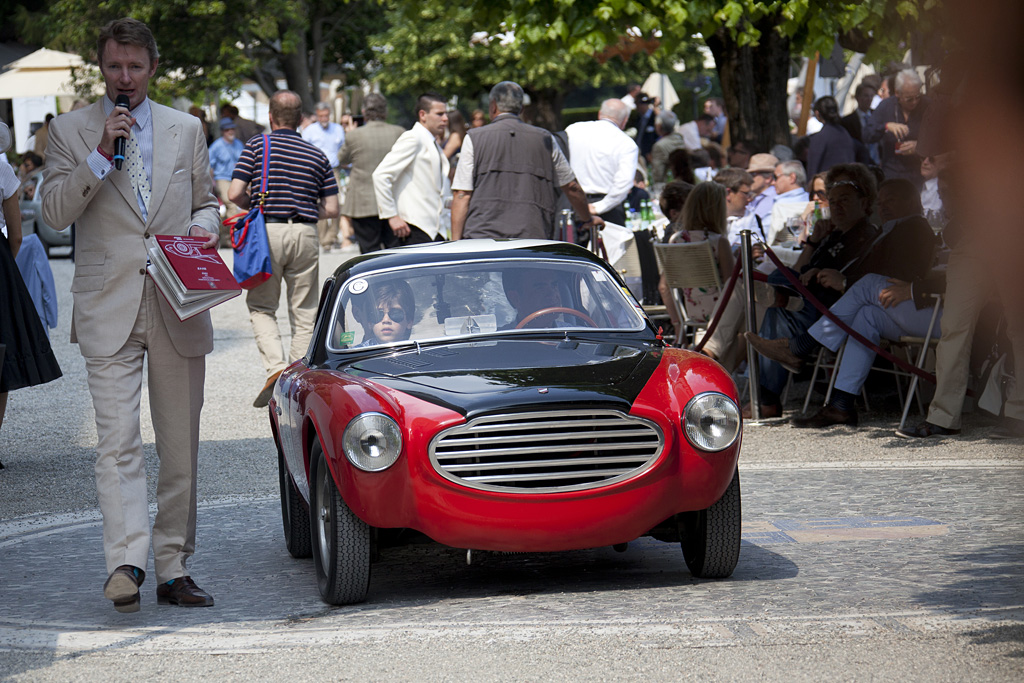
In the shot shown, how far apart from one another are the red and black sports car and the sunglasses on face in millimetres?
241

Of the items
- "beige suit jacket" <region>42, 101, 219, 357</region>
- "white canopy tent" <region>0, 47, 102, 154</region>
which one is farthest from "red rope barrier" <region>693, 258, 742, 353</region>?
"white canopy tent" <region>0, 47, 102, 154</region>

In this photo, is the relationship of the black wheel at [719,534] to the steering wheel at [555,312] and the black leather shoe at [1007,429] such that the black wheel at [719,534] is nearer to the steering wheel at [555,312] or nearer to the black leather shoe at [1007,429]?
the steering wheel at [555,312]

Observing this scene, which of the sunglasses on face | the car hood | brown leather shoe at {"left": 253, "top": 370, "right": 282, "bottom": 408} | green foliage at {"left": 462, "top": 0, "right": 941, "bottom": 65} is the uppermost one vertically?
green foliage at {"left": 462, "top": 0, "right": 941, "bottom": 65}

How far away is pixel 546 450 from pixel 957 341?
4500mm

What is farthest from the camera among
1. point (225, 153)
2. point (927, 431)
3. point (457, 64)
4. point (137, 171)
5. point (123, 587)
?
point (457, 64)

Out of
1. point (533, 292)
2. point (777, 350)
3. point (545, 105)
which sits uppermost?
point (545, 105)

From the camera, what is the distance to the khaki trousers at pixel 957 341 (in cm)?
830

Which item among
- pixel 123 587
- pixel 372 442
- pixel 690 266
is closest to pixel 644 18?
pixel 690 266

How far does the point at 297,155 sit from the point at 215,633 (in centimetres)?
596

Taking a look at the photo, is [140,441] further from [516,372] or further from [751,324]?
[751,324]

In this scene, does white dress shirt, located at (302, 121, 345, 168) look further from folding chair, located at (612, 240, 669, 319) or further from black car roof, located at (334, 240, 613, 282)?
black car roof, located at (334, 240, 613, 282)

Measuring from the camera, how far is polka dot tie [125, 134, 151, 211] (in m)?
5.04

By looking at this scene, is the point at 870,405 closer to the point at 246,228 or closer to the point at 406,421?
the point at 246,228

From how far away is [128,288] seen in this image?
4957mm
